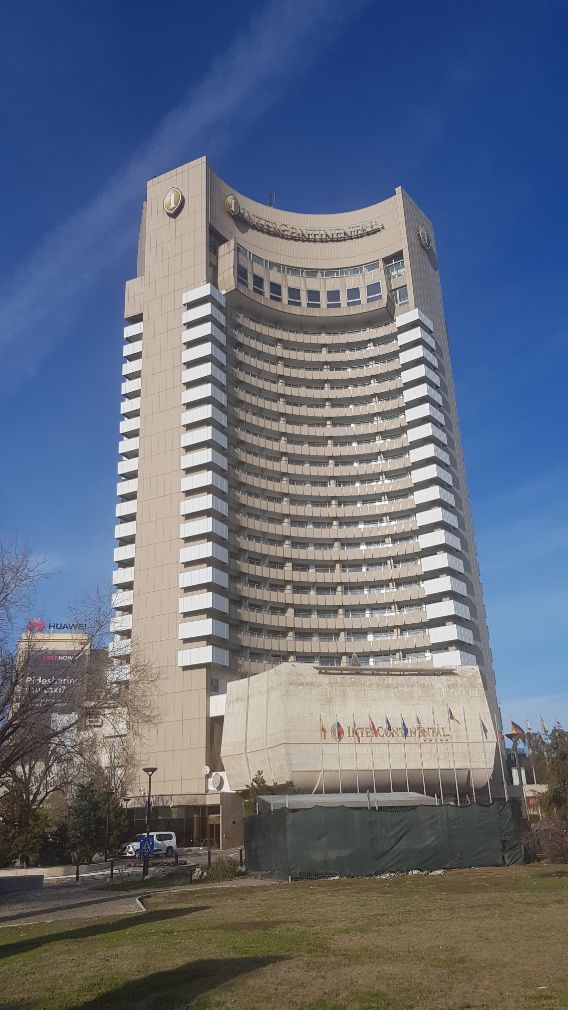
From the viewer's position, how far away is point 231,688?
251ft

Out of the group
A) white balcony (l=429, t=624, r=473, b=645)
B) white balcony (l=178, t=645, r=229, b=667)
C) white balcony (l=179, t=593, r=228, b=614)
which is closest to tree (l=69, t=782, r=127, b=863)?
white balcony (l=178, t=645, r=229, b=667)

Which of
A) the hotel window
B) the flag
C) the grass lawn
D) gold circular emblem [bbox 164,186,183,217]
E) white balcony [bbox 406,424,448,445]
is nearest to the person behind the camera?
A: the grass lawn

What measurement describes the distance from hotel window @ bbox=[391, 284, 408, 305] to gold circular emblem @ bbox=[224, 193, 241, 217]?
82.3 ft

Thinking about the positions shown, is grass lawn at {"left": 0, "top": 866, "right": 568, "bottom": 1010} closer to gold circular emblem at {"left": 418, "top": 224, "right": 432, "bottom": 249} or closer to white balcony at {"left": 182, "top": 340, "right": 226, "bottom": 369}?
white balcony at {"left": 182, "top": 340, "right": 226, "bottom": 369}

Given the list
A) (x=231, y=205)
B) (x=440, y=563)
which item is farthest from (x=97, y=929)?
(x=231, y=205)

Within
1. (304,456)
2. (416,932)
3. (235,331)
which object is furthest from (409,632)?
(416,932)

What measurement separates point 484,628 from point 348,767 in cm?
4322

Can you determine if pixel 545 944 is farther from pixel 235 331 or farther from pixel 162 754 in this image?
pixel 235 331

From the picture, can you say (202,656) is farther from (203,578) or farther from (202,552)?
(202,552)

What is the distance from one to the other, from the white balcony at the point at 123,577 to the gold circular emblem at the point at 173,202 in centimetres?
4806

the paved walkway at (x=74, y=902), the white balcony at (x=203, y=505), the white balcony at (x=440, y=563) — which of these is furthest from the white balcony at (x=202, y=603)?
the paved walkway at (x=74, y=902)

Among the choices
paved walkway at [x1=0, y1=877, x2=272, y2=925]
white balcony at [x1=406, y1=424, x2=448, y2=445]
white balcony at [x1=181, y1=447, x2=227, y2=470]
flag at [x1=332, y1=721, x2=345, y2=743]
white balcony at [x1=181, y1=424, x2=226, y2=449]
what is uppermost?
white balcony at [x1=406, y1=424, x2=448, y2=445]

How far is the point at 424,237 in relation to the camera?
11681cm

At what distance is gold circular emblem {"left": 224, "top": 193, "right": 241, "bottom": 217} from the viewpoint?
348 ft
